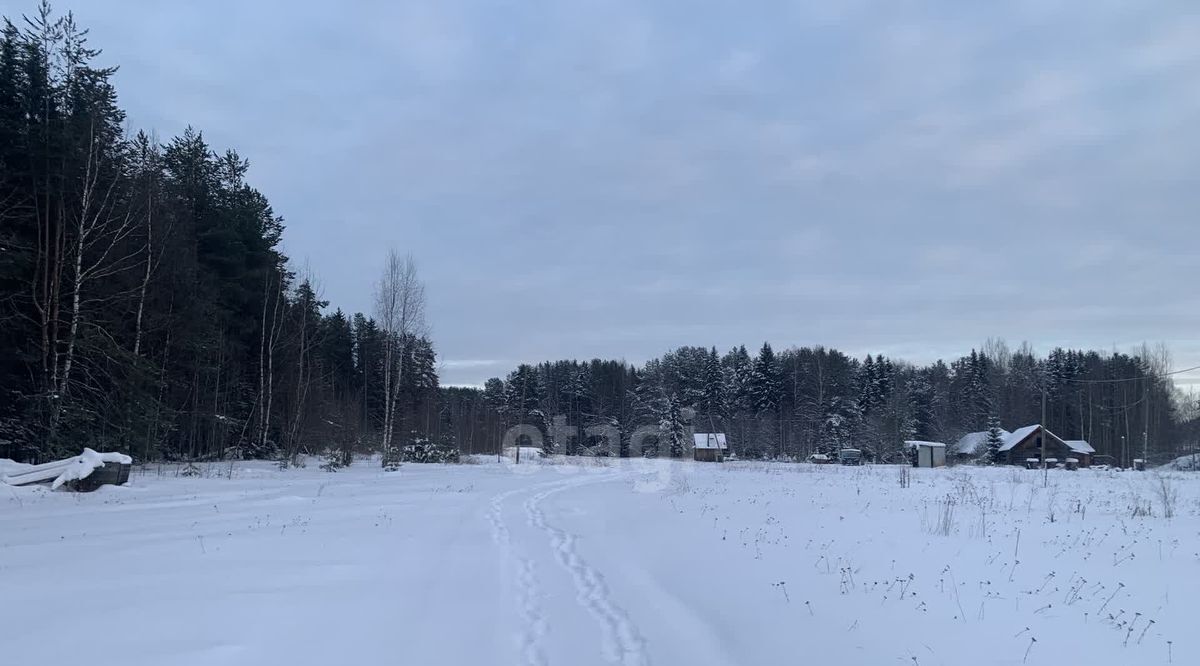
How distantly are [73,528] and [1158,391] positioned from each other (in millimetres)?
88296

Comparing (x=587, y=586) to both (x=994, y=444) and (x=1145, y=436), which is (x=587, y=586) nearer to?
(x=1145, y=436)

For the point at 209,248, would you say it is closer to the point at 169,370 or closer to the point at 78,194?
the point at 169,370

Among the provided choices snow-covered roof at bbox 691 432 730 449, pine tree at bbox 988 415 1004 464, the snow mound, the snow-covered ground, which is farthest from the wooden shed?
the snow mound

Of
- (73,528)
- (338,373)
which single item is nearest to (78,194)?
(73,528)

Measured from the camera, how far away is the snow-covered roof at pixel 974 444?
201 feet

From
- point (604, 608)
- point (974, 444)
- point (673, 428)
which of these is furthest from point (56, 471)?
point (974, 444)

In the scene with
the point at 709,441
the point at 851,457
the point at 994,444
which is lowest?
the point at 851,457

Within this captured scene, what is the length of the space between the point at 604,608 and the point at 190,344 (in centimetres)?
2446

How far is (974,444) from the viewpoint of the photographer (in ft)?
208

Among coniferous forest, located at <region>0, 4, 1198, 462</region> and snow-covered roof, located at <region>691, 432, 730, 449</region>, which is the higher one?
coniferous forest, located at <region>0, 4, 1198, 462</region>

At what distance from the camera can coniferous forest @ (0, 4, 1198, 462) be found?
20.6 meters

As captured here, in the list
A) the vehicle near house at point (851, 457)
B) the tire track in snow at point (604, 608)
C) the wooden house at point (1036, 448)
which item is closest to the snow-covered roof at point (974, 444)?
the wooden house at point (1036, 448)

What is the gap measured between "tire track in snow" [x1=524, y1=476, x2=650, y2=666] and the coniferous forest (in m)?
16.7

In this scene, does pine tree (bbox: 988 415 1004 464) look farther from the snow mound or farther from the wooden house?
the snow mound
